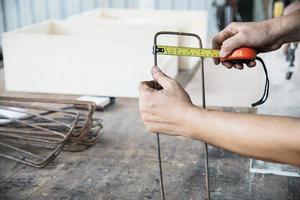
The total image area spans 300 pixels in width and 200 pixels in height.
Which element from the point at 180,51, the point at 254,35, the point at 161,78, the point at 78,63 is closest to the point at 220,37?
the point at 254,35

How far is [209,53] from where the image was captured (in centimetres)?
106

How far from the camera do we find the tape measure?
1001 millimetres

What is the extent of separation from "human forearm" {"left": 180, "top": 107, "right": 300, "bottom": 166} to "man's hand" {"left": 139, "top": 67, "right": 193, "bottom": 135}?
0.07 ft

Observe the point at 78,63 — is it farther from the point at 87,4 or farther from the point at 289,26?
the point at 87,4

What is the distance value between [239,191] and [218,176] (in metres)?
0.11

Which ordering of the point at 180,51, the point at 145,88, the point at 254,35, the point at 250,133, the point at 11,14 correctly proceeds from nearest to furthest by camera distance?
1. the point at 250,133
2. the point at 145,88
3. the point at 180,51
4. the point at 254,35
5. the point at 11,14

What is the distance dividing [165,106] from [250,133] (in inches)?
6.6

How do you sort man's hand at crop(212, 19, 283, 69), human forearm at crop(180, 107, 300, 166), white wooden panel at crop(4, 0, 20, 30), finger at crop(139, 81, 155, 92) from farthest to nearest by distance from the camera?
1. white wooden panel at crop(4, 0, 20, 30)
2. man's hand at crop(212, 19, 283, 69)
3. finger at crop(139, 81, 155, 92)
4. human forearm at crop(180, 107, 300, 166)

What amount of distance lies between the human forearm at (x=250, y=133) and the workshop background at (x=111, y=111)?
0.42m

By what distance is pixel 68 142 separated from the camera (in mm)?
1432

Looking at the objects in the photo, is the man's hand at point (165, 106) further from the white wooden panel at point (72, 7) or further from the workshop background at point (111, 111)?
the white wooden panel at point (72, 7)

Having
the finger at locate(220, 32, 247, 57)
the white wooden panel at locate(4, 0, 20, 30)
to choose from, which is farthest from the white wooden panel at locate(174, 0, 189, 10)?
the finger at locate(220, 32, 247, 57)

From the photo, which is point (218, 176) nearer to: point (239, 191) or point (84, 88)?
point (239, 191)

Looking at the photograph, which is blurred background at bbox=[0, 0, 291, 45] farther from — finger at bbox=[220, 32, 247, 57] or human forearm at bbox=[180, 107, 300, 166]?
human forearm at bbox=[180, 107, 300, 166]
